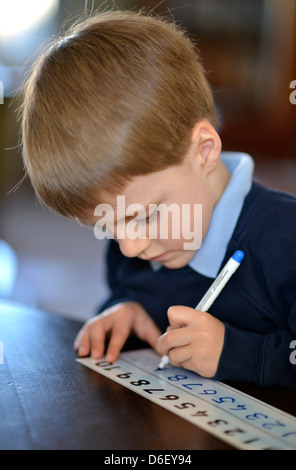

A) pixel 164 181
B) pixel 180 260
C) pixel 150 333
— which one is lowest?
pixel 150 333

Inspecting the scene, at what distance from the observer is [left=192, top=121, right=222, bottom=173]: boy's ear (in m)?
0.76

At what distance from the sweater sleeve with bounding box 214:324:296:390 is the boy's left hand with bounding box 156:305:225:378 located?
0.6 inches

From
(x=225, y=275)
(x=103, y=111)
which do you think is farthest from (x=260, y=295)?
(x=103, y=111)

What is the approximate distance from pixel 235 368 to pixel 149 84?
36cm

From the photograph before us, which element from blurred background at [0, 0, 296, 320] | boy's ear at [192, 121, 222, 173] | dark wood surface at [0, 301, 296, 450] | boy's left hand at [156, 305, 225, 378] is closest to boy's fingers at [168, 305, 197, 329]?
boy's left hand at [156, 305, 225, 378]

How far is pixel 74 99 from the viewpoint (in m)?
0.65

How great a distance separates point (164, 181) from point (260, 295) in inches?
8.0

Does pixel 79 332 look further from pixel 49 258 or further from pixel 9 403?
pixel 49 258

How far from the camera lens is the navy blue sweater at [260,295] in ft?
2.26

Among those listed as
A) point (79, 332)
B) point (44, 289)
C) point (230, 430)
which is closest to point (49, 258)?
point (44, 289)

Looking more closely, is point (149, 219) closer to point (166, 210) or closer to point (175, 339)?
point (166, 210)

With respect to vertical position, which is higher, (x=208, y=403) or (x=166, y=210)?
(x=166, y=210)

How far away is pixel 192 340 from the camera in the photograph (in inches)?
27.0
